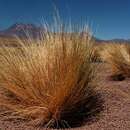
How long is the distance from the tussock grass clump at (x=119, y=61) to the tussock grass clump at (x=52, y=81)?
5242 mm

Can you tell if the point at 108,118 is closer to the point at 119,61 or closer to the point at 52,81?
the point at 52,81

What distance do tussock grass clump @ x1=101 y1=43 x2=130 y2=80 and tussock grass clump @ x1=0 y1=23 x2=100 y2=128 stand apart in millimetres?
5242

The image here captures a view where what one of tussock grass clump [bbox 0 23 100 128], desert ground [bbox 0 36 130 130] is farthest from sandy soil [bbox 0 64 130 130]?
tussock grass clump [bbox 0 23 100 128]

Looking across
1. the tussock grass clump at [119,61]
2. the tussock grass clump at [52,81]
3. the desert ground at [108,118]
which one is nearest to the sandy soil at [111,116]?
the desert ground at [108,118]

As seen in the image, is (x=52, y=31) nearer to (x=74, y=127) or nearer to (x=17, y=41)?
(x=17, y=41)

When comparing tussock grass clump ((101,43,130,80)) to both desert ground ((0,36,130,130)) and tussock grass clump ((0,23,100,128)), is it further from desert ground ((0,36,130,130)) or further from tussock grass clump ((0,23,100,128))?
tussock grass clump ((0,23,100,128))

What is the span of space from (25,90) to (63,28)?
0.98 m

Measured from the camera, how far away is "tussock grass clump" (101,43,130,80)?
1098 centimetres

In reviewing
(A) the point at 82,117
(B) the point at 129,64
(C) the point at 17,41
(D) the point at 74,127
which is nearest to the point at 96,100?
(A) the point at 82,117

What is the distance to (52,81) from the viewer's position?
512 centimetres

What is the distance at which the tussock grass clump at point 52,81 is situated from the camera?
5090 mm

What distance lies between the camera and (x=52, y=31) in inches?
222

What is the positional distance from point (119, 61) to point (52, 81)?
21.0 ft

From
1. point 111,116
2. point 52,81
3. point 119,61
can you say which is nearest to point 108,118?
point 111,116
